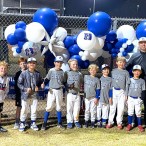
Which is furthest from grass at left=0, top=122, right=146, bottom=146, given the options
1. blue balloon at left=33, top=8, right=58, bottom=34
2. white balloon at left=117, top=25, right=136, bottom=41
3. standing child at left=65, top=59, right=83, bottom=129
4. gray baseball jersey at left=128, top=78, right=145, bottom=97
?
blue balloon at left=33, top=8, right=58, bottom=34

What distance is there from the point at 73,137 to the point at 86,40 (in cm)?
182

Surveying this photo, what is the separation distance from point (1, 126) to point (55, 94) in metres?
1.27

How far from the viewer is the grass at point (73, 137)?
18.9 feet

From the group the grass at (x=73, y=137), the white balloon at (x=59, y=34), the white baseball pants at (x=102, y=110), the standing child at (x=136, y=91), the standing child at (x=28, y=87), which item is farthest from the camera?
the white baseball pants at (x=102, y=110)

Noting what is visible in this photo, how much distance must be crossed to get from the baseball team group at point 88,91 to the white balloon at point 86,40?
353 millimetres

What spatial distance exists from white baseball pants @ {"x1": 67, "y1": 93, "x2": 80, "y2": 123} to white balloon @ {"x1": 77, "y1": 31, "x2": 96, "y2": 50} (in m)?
0.97

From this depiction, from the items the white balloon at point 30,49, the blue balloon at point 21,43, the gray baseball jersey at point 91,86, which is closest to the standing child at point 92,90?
the gray baseball jersey at point 91,86

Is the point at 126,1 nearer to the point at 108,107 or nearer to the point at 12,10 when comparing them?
the point at 12,10

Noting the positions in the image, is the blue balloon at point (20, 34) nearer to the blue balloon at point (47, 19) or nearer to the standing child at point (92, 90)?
the blue balloon at point (47, 19)

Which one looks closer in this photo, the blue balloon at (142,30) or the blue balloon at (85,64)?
the blue balloon at (142,30)

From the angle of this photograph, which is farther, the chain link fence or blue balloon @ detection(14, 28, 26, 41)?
the chain link fence

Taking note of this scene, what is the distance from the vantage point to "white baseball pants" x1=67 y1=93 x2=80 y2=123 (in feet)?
21.4

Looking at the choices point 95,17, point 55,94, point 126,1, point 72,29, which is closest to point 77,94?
point 55,94

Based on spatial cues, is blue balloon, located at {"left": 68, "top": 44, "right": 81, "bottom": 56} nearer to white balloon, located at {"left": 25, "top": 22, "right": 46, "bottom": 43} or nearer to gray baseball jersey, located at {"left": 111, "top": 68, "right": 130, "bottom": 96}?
white balloon, located at {"left": 25, "top": 22, "right": 46, "bottom": 43}
